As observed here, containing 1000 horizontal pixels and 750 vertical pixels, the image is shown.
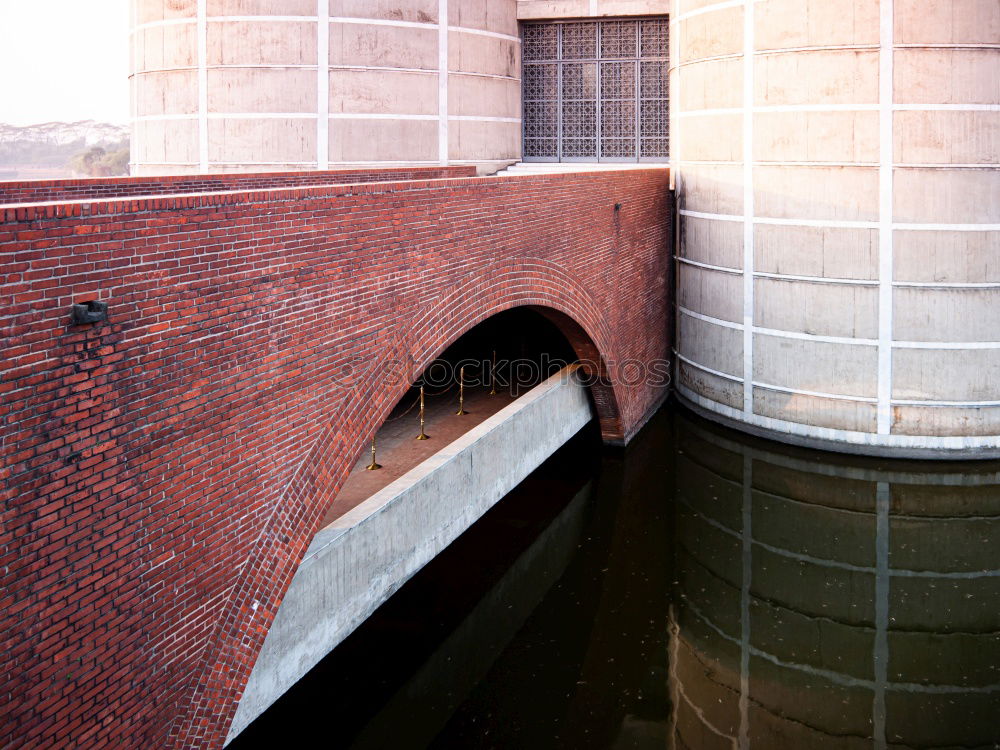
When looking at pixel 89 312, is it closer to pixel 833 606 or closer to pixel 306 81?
pixel 833 606

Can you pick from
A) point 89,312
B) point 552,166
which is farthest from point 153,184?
point 552,166

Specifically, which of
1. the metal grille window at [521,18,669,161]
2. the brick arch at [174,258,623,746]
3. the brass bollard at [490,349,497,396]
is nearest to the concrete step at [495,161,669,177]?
the metal grille window at [521,18,669,161]

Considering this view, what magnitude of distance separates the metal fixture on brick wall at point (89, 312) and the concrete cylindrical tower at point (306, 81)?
1476 cm

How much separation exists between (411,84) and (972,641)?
48.6 ft

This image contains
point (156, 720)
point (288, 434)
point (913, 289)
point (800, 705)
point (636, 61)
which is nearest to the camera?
point (156, 720)

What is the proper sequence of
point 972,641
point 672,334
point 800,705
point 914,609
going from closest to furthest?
point 800,705, point 972,641, point 914,609, point 672,334

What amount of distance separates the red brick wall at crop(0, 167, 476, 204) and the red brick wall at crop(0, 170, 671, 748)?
269 cm

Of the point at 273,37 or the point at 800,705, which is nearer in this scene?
the point at 800,705

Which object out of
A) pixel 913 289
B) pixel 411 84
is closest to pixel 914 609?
pixel 913 289

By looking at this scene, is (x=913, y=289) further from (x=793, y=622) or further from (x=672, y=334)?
(x=793, y=622)

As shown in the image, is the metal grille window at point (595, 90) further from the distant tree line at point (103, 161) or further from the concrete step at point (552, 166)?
the distant tree line at point (103, 161)

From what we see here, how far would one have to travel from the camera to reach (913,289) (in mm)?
15023

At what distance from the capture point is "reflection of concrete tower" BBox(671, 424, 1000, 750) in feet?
28.6

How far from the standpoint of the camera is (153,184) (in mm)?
10305
